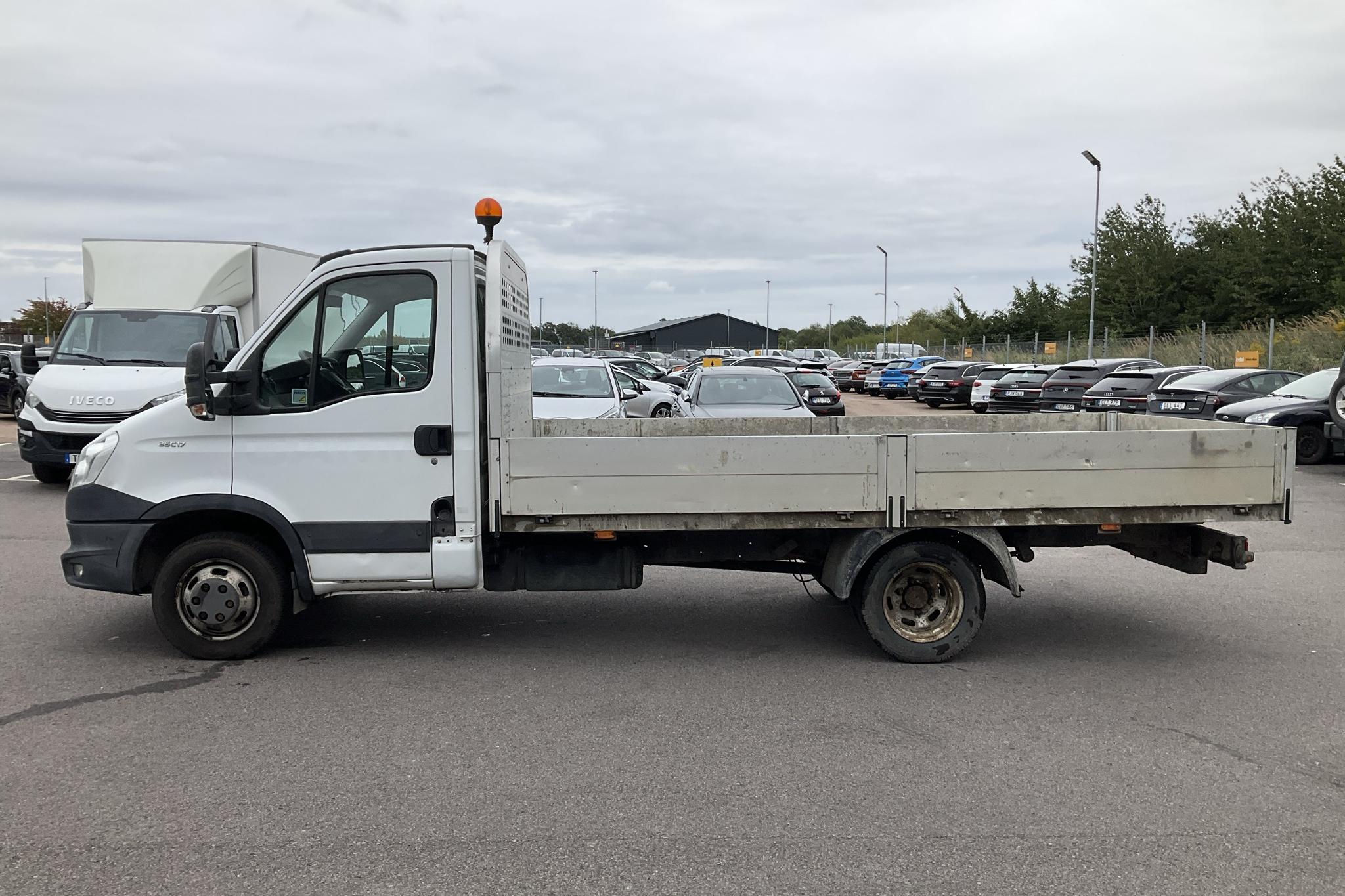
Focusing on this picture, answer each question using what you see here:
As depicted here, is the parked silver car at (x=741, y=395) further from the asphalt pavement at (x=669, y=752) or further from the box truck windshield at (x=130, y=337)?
the asphalt pavement at (x=669, y=752)

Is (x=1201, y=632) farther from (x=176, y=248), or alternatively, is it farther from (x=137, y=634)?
(x=176, y=248)

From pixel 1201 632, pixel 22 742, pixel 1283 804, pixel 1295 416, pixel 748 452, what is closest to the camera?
pixel 1283 804

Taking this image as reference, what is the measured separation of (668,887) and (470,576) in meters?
2.77

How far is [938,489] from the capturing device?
6027 mm

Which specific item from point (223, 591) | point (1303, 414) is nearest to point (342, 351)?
point (223, 591)

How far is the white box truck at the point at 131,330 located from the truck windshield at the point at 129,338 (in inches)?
0.4

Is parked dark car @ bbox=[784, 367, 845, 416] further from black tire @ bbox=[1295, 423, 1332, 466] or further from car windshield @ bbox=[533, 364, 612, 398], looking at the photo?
black tire @ bbox=[1295, 423, 1332, 466]

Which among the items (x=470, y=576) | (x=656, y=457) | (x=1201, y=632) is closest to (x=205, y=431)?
(x=470, y=576)

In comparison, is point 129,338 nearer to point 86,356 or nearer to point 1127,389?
point 86,356

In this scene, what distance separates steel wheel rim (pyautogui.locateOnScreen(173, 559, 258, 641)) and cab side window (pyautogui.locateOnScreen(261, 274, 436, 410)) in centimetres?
100

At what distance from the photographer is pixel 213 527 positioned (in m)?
6.29

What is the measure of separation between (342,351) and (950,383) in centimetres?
3009

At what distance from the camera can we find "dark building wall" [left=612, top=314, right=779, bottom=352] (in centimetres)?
10706

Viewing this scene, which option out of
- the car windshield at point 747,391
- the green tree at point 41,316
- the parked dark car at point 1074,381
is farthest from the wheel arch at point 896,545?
the green tree at point 41,316
